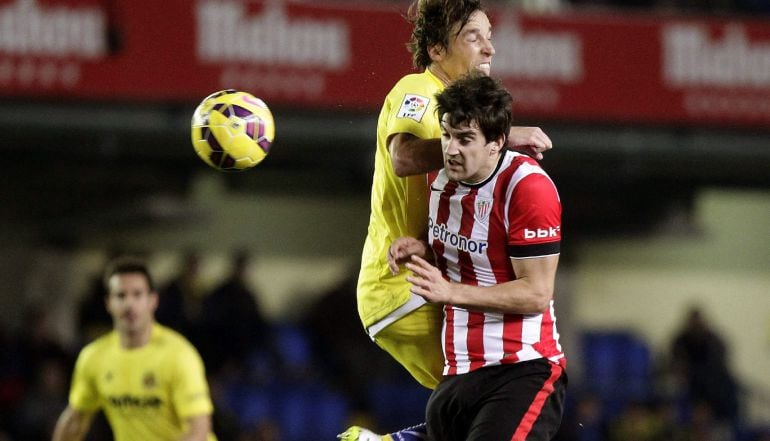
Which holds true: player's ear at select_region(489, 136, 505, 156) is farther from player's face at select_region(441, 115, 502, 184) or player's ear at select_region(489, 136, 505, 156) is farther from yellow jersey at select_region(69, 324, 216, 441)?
yellow jersey at select_region(69, 324, 216, 441)

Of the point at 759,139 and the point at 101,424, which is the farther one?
the point at 759,139

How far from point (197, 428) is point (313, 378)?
5343mm

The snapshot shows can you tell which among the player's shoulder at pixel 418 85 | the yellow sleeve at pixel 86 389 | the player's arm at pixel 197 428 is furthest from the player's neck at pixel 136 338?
the player's shoulder at pixel 418 85

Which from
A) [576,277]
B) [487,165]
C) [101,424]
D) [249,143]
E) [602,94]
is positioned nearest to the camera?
[487,165]

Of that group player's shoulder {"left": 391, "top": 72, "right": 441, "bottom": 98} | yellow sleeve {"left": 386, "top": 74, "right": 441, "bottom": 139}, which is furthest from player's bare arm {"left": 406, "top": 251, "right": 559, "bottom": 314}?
player's shoulder {"left": 391, "top": 72, "right": 441, "bottom": 98}

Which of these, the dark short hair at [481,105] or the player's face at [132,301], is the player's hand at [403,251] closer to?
the dark short hair at [481,105]

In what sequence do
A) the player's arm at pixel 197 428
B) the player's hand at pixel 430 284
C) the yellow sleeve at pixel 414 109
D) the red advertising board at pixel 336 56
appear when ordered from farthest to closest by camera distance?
the red advertising board at pixel 336 56
the player's arm at pixel 197 428
the yellow sleeve at pixel 414 109
the player's hand at pixel 430 284

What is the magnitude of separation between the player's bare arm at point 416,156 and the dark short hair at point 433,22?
526 millimetres

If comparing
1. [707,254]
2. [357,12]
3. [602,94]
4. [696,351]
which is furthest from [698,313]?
[357,12]

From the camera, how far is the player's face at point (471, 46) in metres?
5.08

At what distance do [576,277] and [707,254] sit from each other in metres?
1.54

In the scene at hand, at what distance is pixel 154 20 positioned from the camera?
1052 centimetres

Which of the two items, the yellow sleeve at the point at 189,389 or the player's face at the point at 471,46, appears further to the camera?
the yellow sleeve at the point at 189,389

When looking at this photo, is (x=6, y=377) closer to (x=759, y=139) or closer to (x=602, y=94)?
(x=602, y=94)
